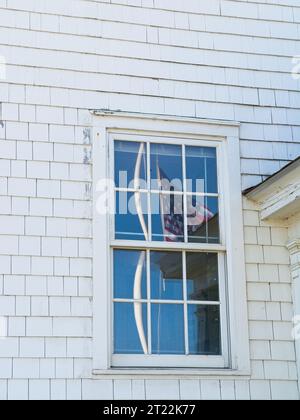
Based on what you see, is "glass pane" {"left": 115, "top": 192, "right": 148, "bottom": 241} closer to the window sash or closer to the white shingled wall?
the window sash

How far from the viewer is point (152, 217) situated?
23.6 ft

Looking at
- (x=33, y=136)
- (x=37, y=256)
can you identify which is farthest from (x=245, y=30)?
(x=37, y=256)

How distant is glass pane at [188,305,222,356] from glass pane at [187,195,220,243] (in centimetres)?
62

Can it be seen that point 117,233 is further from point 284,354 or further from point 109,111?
point 284,354

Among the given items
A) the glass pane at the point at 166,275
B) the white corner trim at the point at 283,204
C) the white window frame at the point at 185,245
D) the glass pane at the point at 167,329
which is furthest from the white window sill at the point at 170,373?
the white corner trim at the point at 283,204

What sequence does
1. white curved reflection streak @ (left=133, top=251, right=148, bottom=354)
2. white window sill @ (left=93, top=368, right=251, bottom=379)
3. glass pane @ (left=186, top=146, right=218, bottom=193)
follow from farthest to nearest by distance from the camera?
glass pane @ (left=186, top=146, right=218, bottom=193) < white curved reflection streak @ (left=133, top=251, right=148, bottom=354) < white window sill @ (left=93, top=368, right=251, bottom=379)

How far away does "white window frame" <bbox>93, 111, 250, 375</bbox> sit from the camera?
6766 millimetres

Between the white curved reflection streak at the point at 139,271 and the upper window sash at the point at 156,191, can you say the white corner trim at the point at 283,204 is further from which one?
the white curved reflection streak at the point at 139,271

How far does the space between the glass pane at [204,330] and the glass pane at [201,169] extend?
42.5 inches

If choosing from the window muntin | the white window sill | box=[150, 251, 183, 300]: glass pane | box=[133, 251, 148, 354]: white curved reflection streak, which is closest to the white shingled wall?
the white window sill

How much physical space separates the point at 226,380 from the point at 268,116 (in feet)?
8.14

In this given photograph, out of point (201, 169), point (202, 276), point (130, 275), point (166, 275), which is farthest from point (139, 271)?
point (201, 169)

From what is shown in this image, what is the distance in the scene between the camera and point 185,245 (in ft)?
23.4

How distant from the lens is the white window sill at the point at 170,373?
21.8 feet
